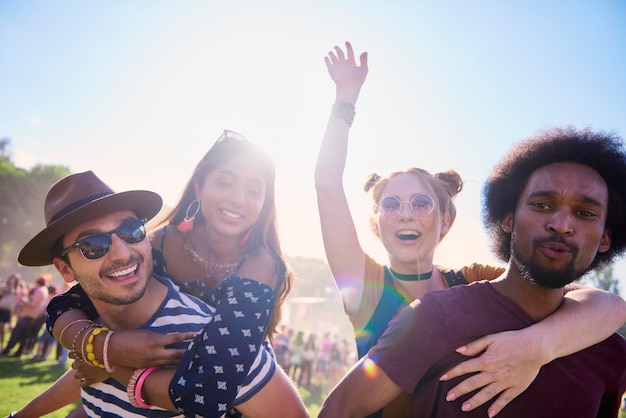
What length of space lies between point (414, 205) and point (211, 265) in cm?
→ 170

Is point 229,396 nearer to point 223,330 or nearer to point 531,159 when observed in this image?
point 223,330

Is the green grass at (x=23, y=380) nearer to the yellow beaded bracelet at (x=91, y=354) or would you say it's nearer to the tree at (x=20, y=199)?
the yellow beaded bracelet at (x=91, y=354)

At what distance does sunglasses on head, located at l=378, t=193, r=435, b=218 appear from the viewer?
112 inches

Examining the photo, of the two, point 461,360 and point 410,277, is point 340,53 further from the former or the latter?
point 461,360

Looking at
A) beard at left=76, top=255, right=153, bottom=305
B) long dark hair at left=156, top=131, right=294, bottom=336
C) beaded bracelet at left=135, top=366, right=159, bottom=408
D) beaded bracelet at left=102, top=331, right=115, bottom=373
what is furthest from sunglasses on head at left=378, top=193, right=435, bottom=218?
beaded bracelet at left=102, top=331, right=115, bottom=373

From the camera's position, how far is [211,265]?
118 inches

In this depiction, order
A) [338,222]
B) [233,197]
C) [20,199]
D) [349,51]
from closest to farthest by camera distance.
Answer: [338,222], [233,197], [349,51], [20,199]

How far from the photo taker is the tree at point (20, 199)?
47.1 meters

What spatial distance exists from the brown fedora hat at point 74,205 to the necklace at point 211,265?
0.65 metres

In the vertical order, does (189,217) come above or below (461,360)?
above

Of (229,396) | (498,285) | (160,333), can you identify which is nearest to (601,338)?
(498,285)

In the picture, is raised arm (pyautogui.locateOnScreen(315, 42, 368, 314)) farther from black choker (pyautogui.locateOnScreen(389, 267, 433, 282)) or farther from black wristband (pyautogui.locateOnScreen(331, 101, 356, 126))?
black choker (pyautogui.locateOnScreen(389, 267, 433, 282))

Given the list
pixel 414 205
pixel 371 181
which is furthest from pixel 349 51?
pixel 414 205

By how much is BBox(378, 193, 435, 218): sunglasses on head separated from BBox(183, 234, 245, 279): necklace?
1252 mm
